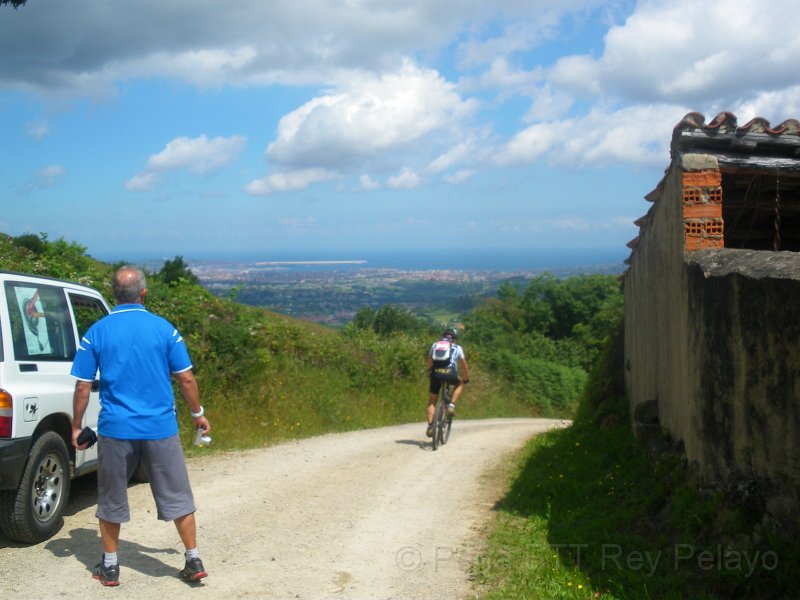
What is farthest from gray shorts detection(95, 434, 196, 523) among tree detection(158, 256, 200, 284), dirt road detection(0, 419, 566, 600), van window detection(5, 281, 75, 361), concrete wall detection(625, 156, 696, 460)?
tree detection(158, 256, 200, 284)

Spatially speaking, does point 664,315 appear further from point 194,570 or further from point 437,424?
point 437,424

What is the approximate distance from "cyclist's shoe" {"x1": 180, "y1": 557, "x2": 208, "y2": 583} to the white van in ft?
4.65

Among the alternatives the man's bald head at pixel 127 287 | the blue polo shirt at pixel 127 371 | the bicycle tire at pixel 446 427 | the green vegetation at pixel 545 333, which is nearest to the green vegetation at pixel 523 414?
the green vegetation at pixel 545 333

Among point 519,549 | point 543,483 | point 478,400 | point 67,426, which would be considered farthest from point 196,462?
point 478,400

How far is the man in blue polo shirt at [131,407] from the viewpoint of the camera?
534 centimetres

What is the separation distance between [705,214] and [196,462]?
672cm

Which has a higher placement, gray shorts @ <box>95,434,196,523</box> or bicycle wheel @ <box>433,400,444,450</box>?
gray shorts @ <box>95,434,196,523</box>

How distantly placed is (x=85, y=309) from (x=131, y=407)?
3.31 meters

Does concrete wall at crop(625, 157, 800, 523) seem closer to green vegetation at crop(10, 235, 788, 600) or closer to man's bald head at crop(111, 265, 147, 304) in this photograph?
green vegetation at crop(10, 235, 788, 600)

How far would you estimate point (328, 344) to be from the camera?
19.8 metres

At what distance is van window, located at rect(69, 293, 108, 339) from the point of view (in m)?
7.64

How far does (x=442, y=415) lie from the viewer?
498 inches

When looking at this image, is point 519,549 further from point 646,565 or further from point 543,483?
point 543,483

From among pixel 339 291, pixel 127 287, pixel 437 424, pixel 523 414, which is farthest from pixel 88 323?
pixel 339 291
